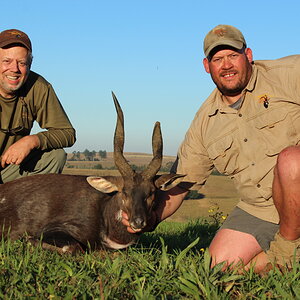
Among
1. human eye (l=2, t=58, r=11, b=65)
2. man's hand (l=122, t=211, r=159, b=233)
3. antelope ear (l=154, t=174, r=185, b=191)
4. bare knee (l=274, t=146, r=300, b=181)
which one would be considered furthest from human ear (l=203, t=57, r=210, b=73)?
human eye (l=2, t=58, r=11, b=65)

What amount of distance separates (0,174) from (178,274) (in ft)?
17.5

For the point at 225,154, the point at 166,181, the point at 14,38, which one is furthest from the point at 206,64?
the point at 14,38

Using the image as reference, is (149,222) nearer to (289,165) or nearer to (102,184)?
(102,184)

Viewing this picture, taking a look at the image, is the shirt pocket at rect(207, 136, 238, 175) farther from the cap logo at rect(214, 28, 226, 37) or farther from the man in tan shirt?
the cap logo at rect(214, 28, 226, 37)

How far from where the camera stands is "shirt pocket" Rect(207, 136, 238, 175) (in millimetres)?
6672

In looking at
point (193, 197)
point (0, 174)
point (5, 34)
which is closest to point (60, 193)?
point (0, 174)

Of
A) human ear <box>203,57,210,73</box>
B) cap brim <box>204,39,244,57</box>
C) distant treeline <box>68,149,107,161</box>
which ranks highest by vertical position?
cap brim <box>204,39,244,57</box>

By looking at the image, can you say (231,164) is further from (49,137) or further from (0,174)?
(0,174)

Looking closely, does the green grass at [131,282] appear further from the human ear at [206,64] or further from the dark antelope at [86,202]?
the human ear at [206,64]

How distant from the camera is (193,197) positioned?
1049 inches

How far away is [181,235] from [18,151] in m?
Result: 3.60

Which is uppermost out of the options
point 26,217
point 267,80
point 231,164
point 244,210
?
point 267,80

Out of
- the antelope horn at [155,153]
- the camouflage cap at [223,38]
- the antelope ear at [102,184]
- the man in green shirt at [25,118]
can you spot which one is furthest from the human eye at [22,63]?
the camouflage cap at [223,38]

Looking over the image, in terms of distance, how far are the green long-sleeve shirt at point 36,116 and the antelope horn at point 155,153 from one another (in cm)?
162
